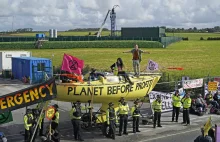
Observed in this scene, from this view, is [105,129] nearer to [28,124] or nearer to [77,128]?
[77,128]

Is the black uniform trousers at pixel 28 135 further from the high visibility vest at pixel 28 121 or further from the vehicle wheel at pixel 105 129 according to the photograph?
the vehicle wheel at pixel 105 129

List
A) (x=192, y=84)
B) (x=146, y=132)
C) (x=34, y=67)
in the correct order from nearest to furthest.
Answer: (x=146, y=132) → (x=192, y=84) → (x=34, y=67)

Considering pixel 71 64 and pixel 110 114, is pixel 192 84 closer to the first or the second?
pixel 110 114

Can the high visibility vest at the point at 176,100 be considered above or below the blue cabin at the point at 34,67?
below

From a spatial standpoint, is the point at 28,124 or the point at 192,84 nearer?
the point at 28,124

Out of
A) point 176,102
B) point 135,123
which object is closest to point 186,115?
point 176,102

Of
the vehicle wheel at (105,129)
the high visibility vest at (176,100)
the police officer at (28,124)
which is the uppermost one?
the high visibility vest at (176,100)

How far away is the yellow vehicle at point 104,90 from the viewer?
16875mm

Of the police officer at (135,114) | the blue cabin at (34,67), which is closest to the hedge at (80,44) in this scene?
the blue cabin at (34,67)

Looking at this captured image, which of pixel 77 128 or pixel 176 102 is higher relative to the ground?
pixel 176 102

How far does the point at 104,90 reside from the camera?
17.5 metres

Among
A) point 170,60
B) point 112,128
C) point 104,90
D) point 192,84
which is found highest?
point 170,60

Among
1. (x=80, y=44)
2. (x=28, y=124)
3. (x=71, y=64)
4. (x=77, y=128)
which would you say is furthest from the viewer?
(x=80, y=44)

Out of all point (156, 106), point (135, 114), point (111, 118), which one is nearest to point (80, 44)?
point (156, 106)
